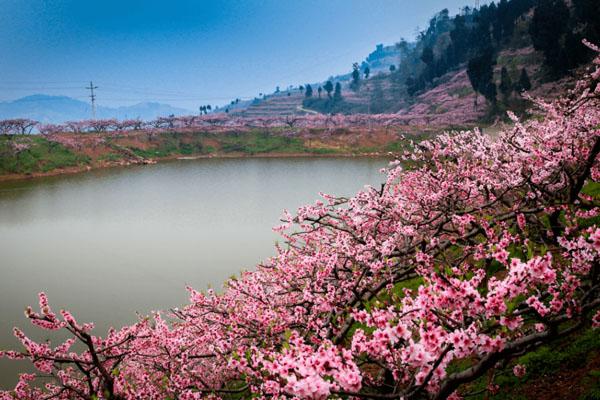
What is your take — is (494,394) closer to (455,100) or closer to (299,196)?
(299,196)

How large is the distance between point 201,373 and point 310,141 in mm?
66637

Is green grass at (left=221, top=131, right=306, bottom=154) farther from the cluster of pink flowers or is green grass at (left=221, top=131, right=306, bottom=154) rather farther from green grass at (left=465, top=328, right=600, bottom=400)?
green grass at (left=465, top=328, right=600, bottom=400)

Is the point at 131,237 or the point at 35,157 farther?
the point at 35,157

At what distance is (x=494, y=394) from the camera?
4766mm

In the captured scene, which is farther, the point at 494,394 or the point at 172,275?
the point at 172,275

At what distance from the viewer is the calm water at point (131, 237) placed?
48.3 ft

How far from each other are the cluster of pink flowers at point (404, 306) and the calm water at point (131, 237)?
5989 millimetres

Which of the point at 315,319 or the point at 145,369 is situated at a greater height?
the point at 315,319

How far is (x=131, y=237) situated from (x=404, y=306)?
867 inches

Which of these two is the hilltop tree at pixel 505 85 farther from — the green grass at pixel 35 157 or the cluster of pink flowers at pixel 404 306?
the green grass at pixel 35 157

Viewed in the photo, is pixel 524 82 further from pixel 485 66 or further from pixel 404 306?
A: pixel 404 306

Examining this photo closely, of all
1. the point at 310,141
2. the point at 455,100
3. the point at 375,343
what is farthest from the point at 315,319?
the point at 455,100

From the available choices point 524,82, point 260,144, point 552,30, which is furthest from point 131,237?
point 552,30

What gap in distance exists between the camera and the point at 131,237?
22.6 m
